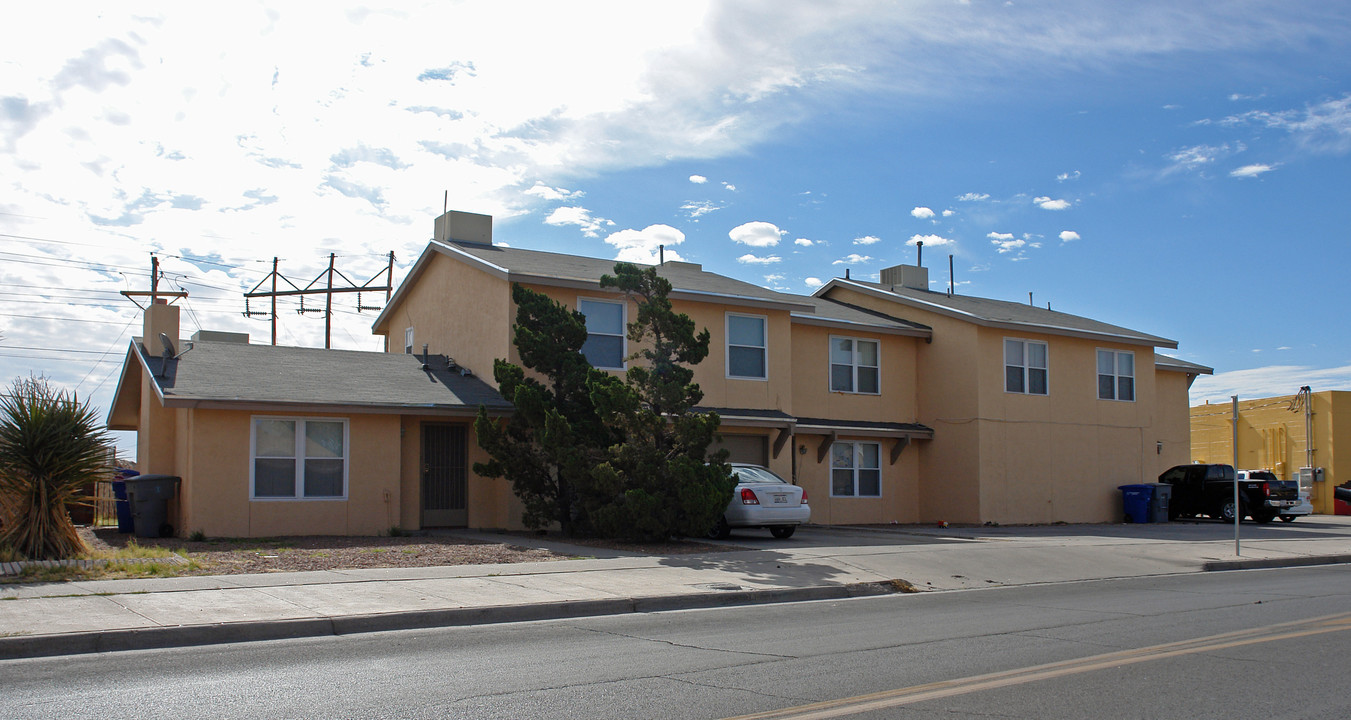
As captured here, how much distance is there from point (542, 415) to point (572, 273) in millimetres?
4497

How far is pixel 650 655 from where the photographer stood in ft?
27.2

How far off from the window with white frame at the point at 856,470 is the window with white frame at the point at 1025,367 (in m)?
3.60

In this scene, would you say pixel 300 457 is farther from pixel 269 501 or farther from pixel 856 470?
pixel 856 470

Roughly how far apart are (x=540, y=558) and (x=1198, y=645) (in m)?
8.61

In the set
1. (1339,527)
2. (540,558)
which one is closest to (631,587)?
(540,558)

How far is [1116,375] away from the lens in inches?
1080

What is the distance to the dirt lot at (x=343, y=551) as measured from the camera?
532 inches

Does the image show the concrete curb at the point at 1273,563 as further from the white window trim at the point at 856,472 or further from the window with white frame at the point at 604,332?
the window with white frame at the point at 604,332

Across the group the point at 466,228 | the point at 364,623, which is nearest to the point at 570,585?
the point at 364,623

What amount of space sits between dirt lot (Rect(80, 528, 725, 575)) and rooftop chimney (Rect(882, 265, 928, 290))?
52.3 feet

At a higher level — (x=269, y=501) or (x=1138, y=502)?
(x=269, y=501)

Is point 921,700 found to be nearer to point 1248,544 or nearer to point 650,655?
point 650,655

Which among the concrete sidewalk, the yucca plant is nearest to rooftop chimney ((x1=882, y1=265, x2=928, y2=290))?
the concrete sidewalk

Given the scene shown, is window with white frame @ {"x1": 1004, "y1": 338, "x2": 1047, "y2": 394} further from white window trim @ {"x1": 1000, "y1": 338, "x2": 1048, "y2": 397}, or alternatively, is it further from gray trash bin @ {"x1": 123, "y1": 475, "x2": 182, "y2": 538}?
gray trash bin @ {"x1": 123, "y1": 475, "x2": 182, "y2": 538}
